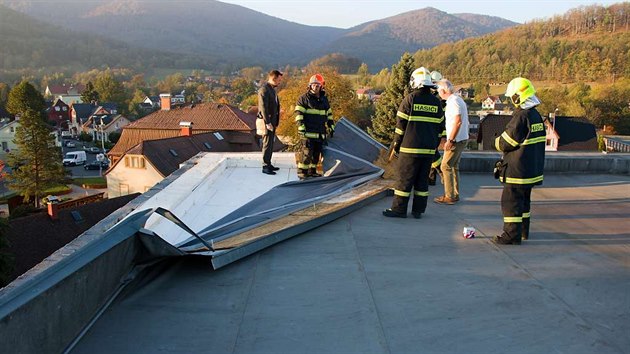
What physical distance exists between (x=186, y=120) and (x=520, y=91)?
39665mm

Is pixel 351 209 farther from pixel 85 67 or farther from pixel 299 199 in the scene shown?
A: pixel 85 67

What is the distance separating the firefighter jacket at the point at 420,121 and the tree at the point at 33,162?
116 ft

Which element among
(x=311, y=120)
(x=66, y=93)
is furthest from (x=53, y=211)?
(x=66, y=93)

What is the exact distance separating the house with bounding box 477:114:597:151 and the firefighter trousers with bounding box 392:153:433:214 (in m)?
33.1

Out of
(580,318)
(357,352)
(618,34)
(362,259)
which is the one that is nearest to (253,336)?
(357,352)

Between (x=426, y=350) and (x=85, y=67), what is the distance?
18910 centimetres

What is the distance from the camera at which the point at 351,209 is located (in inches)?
222

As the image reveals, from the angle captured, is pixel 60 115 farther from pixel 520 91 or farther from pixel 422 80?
pixel 520 91

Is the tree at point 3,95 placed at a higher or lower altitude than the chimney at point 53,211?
higher

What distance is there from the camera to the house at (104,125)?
66.2 m

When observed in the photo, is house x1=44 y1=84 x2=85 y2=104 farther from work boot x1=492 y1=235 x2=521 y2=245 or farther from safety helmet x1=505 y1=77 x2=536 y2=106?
work boot x1=492 y1=235 x2=521 y2=245

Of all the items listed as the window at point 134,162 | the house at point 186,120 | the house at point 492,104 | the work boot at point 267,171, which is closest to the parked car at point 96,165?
the house at point 186,120

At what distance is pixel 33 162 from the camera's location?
1356 inches

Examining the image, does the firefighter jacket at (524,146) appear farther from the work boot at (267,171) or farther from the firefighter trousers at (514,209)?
the work boot at (267,171)
